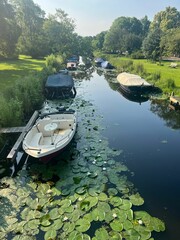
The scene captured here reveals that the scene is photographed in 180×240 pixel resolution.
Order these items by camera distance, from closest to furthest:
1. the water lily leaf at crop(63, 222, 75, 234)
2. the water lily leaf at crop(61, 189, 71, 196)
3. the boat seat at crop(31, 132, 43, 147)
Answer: the water lily leaf at crop(63, 222, 75, 234)
the water lily leaf at crop(61, 189, 71, 196)
the boat seat at crop(31, 132, 43, 147)

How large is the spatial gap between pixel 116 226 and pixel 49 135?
7.13 m

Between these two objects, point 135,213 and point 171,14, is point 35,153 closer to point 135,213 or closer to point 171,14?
point 135,213

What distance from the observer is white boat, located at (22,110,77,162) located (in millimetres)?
10133

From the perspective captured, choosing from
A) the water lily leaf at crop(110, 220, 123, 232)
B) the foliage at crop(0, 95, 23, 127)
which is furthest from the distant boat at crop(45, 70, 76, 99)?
the water lily leaf at crop(110, 220, 123, 232)

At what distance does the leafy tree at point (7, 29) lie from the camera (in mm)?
31594

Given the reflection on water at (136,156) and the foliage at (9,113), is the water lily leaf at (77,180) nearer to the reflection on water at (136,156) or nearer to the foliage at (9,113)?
the reflection on water at (136,156)

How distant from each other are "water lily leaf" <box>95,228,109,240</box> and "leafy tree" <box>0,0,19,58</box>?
3344 cm

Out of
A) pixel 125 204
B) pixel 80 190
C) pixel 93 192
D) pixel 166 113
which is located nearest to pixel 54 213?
pixel 80 190

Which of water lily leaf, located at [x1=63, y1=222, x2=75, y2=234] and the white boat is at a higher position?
the white boat

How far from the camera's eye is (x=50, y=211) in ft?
25.3

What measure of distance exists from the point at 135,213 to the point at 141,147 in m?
5.84

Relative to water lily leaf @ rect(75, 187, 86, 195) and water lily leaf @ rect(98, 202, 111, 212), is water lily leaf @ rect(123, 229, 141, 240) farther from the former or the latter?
water lily leaf @ rect(75, 187, 86, 195)

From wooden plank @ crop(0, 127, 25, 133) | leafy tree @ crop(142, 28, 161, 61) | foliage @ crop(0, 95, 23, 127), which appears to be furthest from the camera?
leafy tree @ crop(142, 28, 161, 61)

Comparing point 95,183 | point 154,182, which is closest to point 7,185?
point 95,183
